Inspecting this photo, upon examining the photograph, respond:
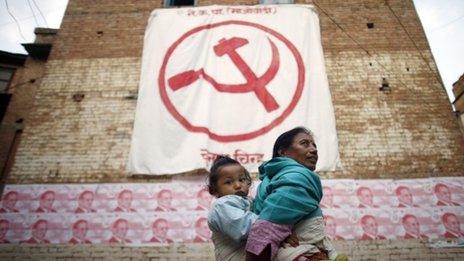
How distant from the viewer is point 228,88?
5984mm

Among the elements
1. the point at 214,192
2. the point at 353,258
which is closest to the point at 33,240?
the point at 214,192

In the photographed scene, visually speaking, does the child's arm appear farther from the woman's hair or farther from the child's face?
the woman's hair

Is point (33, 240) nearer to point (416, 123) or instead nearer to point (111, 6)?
point (111, 6)

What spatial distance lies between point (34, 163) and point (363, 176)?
18.6ft

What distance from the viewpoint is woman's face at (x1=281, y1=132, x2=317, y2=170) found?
186cm

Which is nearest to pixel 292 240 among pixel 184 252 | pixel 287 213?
pixel 287 213

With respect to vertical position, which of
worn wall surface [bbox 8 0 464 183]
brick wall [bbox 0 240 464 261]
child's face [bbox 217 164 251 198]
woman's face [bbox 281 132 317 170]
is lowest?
brick wall [bbox 0 240 464 261]

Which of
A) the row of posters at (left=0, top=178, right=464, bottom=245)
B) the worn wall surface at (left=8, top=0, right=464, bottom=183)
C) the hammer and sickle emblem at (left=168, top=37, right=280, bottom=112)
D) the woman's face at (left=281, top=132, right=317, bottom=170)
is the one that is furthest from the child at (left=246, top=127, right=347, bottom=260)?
the hammer and sickle emblem at (left=168, top=37, right=280, bottom=112)

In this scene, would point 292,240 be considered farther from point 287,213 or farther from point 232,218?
point 232,218

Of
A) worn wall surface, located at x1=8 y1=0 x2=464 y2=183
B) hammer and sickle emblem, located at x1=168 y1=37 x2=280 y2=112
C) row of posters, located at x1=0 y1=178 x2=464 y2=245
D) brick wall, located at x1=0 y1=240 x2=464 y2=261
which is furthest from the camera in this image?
hammer and sickle emblem, located at x1=168 y1=37 x2=280 y2=112

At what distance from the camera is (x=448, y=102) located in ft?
19.6

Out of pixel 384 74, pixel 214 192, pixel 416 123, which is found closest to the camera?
pixel 214 192

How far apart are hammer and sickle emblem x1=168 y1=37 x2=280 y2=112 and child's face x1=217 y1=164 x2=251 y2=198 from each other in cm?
382

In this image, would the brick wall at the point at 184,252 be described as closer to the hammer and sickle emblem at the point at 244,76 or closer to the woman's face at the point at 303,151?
the hammer and sickle emblem at the point at 244,76
